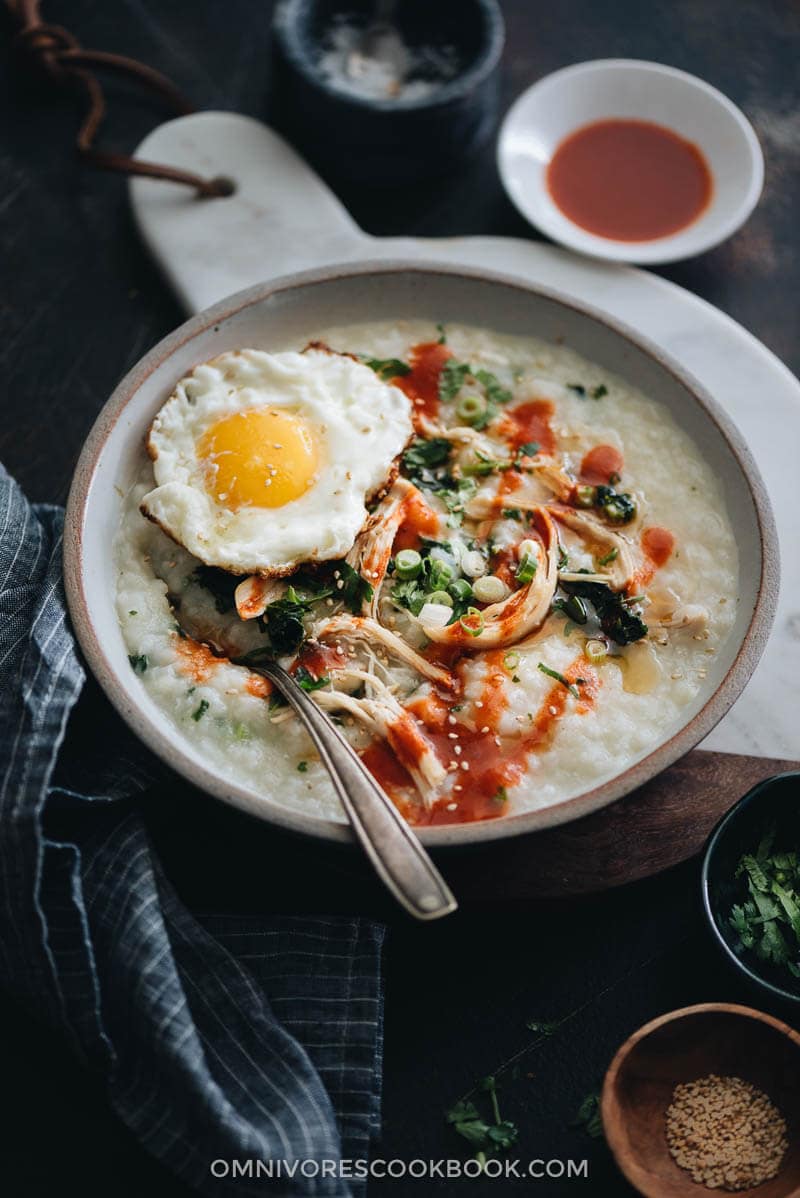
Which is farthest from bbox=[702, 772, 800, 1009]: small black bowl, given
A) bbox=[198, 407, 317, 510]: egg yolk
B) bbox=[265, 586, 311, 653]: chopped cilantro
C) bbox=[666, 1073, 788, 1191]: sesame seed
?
bbox=[198, 407, 317, 510]: egg yolk

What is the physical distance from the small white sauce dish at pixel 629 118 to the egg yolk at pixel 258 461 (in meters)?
1.87

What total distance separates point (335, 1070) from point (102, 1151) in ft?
2.50

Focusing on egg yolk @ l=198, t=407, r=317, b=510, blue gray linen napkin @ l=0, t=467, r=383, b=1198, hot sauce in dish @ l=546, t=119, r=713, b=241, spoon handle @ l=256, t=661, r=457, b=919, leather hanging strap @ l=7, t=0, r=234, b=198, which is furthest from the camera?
leather hanging strap @ l=7, t=0, r=234, b=198

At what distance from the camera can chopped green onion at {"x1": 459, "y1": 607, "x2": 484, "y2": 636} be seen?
3.90 meters

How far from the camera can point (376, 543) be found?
402 centimetres

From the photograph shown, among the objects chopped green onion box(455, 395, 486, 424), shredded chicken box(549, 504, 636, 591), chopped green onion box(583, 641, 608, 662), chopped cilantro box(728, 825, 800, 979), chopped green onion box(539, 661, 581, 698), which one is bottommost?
chopped cilantro box(728, 825, 800, 979)

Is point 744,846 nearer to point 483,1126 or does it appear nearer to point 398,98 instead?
point 483,1126

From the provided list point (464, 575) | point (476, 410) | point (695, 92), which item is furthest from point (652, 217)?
point (464, 575)

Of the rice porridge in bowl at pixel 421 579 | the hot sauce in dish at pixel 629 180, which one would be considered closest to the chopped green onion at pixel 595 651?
the rice porridge in bowl at pixel 421 579

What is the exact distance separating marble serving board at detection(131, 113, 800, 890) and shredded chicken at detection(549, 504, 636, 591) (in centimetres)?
78

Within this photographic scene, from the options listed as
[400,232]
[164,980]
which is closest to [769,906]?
[164,980]

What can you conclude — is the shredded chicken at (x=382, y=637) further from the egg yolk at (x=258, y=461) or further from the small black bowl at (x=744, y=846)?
the small black bowl at (x=744, y=846)

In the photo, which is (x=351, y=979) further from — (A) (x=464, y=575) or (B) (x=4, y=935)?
(A) (x=464, y=575)

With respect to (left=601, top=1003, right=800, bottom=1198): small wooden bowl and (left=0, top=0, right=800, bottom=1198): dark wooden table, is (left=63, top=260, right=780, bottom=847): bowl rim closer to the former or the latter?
(left=0, top=0, right=800, bottom=1198): dark wooden table
